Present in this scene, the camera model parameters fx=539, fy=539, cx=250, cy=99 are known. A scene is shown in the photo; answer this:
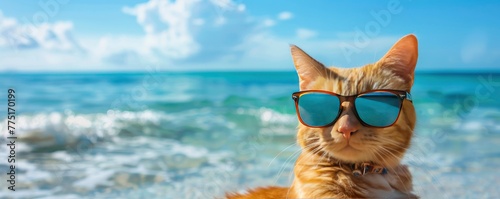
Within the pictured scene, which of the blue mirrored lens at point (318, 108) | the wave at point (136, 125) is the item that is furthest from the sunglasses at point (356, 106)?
the wave at point (136, 125)

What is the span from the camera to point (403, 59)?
129 cm

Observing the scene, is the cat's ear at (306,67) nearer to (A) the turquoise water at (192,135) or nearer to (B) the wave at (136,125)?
(A) the turquoise water at (192,135)

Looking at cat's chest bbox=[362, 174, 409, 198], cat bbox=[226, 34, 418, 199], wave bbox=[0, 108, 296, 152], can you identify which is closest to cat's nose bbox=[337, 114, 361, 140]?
cat bbox=[226, 34, 418, 199]

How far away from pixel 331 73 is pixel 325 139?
0.18 m

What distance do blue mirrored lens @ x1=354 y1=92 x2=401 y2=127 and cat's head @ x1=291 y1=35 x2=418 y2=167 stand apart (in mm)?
18

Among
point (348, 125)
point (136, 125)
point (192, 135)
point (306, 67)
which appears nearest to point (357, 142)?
point (348, 125)

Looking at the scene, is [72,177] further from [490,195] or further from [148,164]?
[490,195]

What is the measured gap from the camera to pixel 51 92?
5.48m

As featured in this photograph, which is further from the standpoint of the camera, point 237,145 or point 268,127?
point 268,127

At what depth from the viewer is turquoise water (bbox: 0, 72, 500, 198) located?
8.34 ft

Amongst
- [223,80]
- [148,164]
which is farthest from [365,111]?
[223,80]

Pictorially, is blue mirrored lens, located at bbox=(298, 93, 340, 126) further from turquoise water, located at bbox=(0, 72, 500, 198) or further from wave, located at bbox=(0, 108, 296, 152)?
wave, located at bbox=(0, 108, 296, 152)

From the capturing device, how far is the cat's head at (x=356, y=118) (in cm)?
123

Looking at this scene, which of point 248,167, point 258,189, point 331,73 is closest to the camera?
point 331,73
